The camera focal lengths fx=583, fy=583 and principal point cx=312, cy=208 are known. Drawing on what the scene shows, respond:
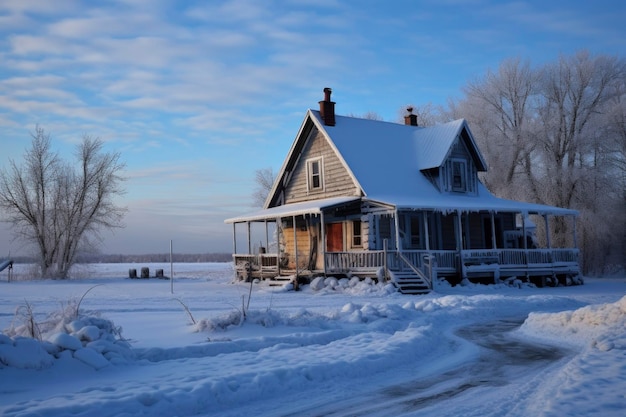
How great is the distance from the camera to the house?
81.3ft

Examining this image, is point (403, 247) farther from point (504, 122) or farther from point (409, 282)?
point (504, 122)

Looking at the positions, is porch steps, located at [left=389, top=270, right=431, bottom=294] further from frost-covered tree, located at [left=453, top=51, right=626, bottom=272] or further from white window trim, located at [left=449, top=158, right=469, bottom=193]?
frost-covered tree, located at [left=453, top=51, right=626, bottom=272]

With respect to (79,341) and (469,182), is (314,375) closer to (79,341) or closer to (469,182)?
(79,341)

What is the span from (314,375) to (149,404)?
2441 mm

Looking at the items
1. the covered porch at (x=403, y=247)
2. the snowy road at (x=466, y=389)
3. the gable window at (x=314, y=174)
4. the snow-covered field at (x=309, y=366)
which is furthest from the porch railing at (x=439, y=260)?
the snowy road at (x=466, y=389)

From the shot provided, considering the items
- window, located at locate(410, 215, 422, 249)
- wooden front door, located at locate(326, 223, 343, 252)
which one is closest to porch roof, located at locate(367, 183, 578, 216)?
window, located at locate(410, 215, 422, 249)

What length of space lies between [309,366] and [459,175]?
23.4m

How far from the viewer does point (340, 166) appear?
90.9 feet

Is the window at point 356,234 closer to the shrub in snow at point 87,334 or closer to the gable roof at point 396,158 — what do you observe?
the gable roof at point 396,158

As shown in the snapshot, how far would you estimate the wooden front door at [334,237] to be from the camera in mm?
28109

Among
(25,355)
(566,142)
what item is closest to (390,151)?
(566,142)

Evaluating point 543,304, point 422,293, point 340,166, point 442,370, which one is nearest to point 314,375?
point 442,370

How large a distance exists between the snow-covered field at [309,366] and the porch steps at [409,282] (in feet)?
28.8

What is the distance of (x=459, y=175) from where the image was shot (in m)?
30.0
